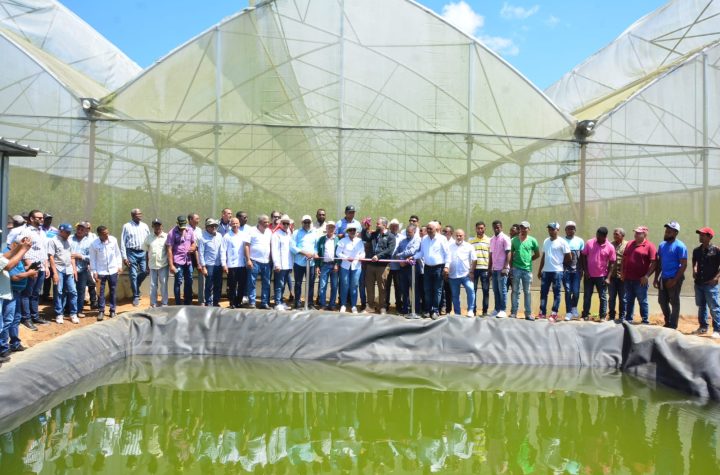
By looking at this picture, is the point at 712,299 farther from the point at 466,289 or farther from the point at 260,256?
the point at 260,256

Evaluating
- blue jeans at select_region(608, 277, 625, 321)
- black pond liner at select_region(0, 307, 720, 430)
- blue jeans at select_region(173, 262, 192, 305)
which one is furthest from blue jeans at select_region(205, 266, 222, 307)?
blue jeans at select_region(608, 277, 625, 321)

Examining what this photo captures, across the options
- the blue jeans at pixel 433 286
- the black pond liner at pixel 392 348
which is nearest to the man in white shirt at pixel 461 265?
the blue jeans at pixel 433 286

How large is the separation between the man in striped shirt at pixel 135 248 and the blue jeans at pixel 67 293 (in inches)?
39.4

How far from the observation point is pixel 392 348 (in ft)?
24.8

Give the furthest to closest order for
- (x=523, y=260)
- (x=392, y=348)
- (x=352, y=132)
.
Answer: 1. (x=352, y=132)
2. (x=523, y=260)
3. (x=392, y=348)

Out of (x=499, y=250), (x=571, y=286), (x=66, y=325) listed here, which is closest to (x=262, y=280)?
(x=66, y=325)

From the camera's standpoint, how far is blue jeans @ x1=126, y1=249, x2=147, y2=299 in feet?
29.9

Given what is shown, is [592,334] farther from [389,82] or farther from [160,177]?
[160,177]

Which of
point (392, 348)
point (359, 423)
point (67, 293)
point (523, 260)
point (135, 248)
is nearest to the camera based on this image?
point (359, 423)

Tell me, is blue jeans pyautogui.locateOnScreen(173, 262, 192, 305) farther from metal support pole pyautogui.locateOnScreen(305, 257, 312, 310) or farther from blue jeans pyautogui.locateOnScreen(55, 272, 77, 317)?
metal support pole pyautogui.locateOnScreen(305, 257, 312, 310)

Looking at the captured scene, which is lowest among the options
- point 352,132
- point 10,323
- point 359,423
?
point 359,423

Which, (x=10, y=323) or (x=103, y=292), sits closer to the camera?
(x=10, y=323)

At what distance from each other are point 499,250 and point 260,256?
3753 mm

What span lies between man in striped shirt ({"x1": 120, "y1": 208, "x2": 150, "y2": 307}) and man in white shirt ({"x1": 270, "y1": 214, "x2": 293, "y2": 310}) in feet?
7.16
